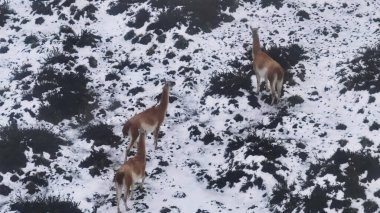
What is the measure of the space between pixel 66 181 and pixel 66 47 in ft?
19.4

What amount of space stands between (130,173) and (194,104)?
12.8 ft

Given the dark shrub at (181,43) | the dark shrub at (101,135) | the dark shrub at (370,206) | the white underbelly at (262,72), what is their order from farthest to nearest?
1. the dark shrub at (181,43)
2. the white underbelly at (262,72)
3. the dark shrub at (101,135)
4. the dark shrub at (370,206)

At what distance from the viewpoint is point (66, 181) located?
9.84m

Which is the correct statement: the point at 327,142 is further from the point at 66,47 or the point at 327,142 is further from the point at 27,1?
the point at 27,1

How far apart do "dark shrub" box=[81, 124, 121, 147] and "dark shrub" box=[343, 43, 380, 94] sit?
20.1 feet

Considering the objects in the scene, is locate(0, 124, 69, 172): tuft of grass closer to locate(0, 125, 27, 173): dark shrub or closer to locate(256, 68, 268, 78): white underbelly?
locate(0, 125, 27, 173): dark shrub

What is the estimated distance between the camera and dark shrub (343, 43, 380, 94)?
11.6 meters

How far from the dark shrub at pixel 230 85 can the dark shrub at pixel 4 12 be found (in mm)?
7847

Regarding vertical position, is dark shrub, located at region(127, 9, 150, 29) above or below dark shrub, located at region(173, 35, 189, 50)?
above

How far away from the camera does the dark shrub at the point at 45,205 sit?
8.89 m

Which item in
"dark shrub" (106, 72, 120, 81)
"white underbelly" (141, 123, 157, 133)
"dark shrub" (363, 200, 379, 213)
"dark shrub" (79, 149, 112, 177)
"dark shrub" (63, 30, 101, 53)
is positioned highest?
"dark shrub" (63, 30, 101, 53)

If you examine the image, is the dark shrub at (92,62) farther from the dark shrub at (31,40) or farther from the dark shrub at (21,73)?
the dark shrub at (31,40)

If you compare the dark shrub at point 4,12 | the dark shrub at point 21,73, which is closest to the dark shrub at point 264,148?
the dark shrub at point 21,73

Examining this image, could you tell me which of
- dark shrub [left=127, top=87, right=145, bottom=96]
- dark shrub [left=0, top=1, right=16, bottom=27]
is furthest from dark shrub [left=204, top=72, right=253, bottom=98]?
dark shrub [left=0, top=1, right=16, bottom=27]
